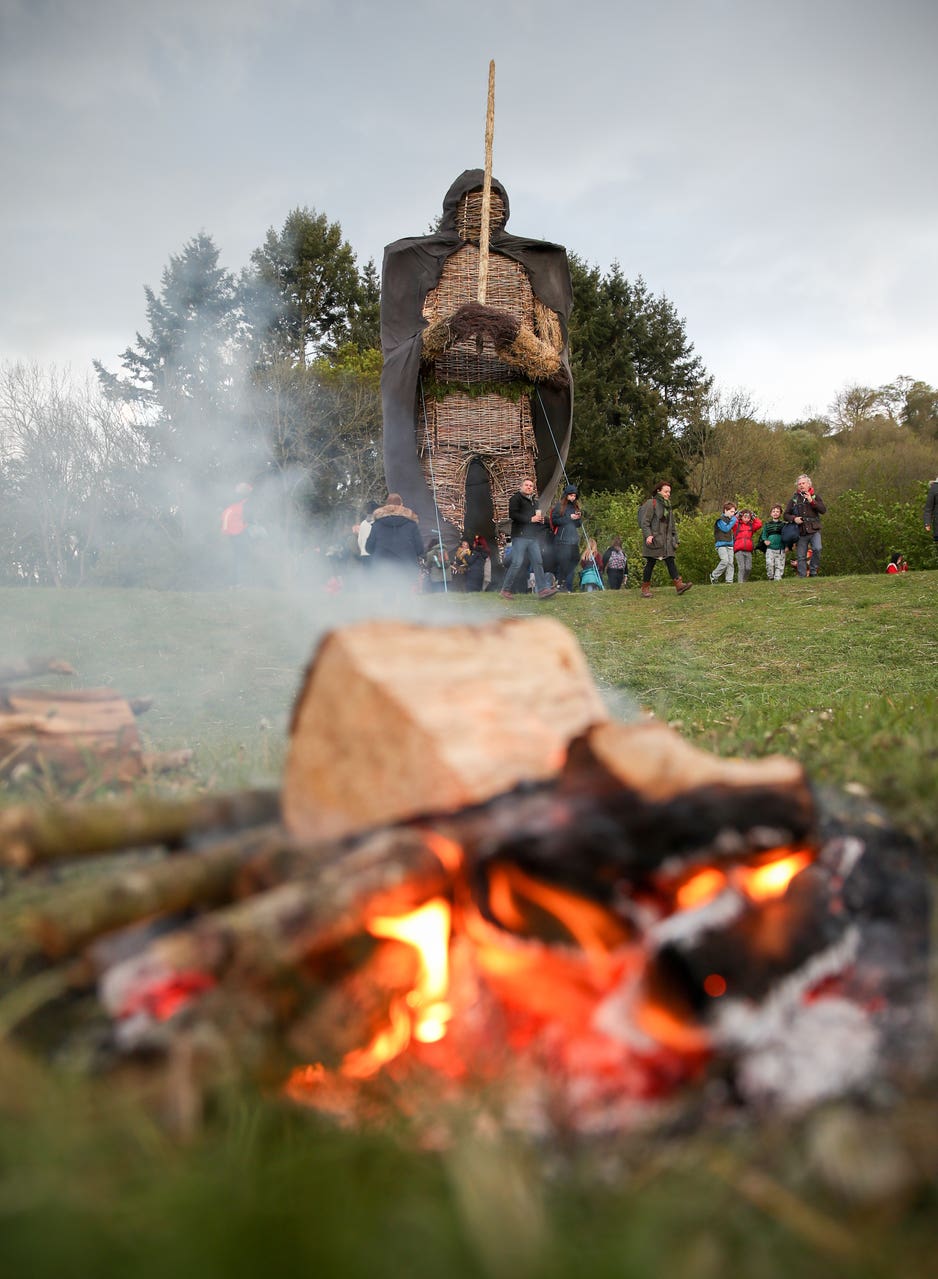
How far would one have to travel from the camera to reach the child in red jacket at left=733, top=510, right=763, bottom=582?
1392cm

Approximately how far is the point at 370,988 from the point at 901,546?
55.0 feet

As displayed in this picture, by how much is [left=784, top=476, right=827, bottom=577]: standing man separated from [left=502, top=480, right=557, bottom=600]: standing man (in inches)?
174

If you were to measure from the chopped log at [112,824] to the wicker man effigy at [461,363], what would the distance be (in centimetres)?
932

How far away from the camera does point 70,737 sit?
2.57 metres

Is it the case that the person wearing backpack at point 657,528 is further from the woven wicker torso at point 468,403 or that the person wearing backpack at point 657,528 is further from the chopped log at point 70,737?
the chopped log at point 70,737

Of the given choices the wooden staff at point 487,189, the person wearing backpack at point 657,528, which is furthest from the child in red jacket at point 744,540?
the wooden staff at point 487,189

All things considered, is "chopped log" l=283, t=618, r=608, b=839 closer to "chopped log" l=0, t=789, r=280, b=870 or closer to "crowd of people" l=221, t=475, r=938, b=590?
"chopped log" l=0, t=789, r=280, b=870

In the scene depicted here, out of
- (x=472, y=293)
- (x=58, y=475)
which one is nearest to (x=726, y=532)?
(x=472, y=293)

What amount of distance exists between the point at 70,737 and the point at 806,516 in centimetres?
1269

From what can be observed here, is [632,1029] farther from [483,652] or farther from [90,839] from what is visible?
[90,839]

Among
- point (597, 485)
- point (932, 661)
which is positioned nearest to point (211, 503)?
point (597, 485)

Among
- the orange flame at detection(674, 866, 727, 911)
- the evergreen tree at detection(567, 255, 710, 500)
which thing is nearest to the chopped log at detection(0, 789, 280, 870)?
the orange flame at detection(674, 866, 727, 911)

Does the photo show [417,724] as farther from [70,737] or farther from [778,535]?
[778,535]

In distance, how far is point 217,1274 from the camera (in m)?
0.87
